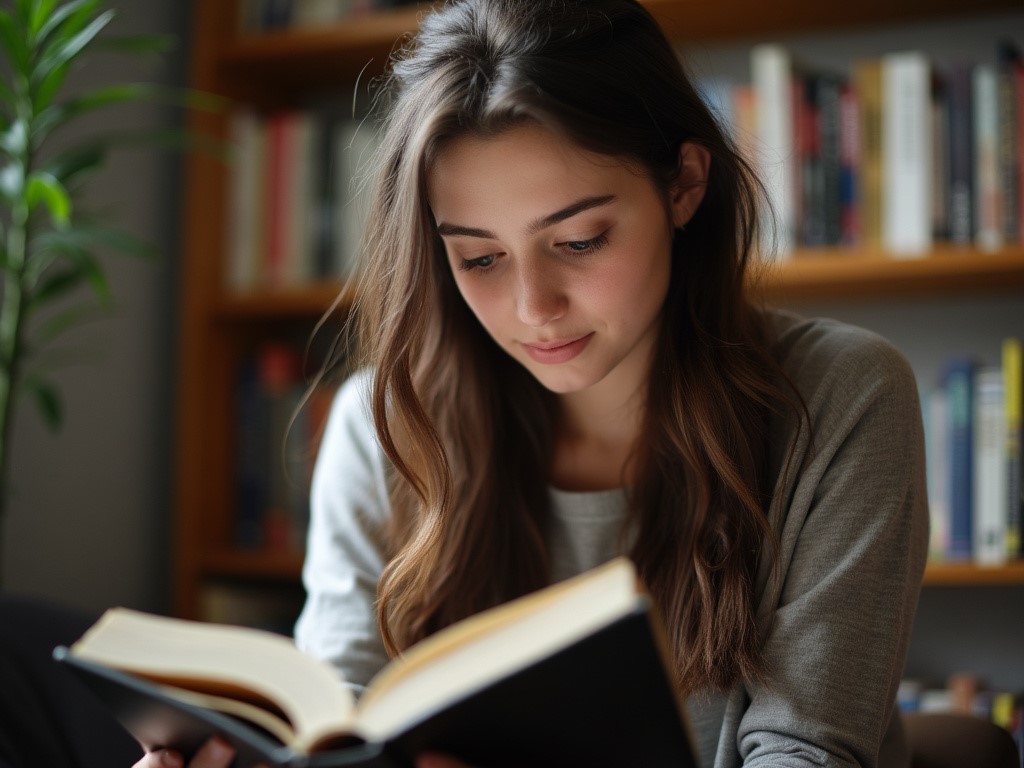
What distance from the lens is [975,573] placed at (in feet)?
5.01

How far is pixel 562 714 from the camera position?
622 millimetres

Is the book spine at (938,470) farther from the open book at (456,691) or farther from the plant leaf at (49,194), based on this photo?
the plant leaf at (49,194)

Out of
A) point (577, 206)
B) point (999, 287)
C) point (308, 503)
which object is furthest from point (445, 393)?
point (999, 287)

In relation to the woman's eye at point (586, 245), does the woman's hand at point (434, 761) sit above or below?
below

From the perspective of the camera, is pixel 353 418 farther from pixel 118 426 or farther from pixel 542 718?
pixel 118 426

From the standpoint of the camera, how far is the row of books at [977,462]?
1539 millimetres

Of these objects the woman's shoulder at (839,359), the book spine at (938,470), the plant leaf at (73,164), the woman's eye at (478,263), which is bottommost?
the book spine at (938,470)

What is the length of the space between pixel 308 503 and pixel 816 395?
1.14 m

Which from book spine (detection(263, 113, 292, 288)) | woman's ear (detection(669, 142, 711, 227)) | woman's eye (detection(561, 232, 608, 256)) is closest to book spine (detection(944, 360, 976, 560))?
woman's ear (detection(669, 142, 711, 227))

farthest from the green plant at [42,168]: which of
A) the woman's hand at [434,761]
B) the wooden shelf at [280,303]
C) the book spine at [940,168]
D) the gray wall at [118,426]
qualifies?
the book spine at [940,168]

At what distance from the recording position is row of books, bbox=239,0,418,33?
1.89 meters

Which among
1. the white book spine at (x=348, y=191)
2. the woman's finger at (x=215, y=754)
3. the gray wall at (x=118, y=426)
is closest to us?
the woman's finger at (x=215, y=754)

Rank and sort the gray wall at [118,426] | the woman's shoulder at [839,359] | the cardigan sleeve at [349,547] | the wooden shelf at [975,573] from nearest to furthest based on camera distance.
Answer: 1. the woman's shoulder at [839,359]
2. the cardigan sleeve at [349,547]
3. the wooden shelf at [975,573]
4. the gray wall at [118,426]

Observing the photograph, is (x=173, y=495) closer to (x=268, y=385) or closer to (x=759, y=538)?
(x=268, y=385)
